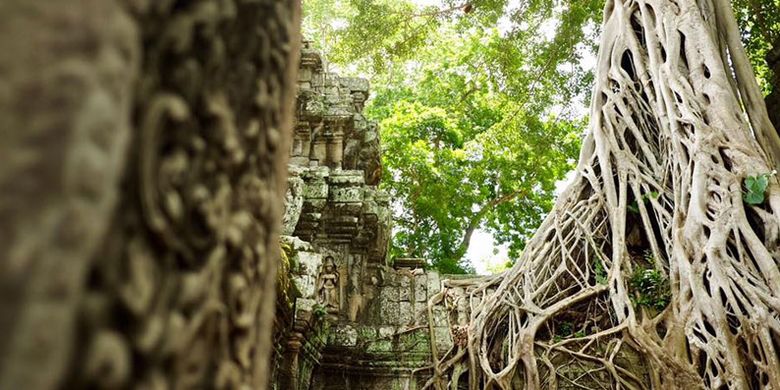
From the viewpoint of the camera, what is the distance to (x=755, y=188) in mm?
3742

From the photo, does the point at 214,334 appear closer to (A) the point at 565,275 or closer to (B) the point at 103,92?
(B) the point at 103,92

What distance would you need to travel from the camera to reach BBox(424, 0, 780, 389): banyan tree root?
349 centimetres

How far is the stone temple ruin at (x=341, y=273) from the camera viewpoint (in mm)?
3352

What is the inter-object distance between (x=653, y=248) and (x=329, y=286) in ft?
7.31

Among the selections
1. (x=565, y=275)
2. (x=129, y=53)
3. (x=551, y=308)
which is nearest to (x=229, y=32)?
(x=129, y=53)

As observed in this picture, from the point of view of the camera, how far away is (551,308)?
434cm

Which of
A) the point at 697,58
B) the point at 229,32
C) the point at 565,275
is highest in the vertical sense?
the point at 697,58

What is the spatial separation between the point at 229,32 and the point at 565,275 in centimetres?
452

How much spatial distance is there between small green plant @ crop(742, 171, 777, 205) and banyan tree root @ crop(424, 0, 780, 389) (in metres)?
0.02

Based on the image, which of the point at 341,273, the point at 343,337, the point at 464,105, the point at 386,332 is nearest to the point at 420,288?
the point at 341,273

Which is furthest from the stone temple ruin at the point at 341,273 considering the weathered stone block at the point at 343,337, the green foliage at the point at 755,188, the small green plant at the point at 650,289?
the green foliage at the point at 755,188

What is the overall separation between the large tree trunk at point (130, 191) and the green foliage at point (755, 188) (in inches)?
154

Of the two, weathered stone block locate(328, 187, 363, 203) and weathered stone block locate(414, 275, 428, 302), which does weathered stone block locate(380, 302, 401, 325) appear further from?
weathered stone block locate(328, 187, 363, 203)

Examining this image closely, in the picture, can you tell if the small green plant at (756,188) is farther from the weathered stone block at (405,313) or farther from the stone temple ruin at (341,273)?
the weathered stone block at (405,313)
